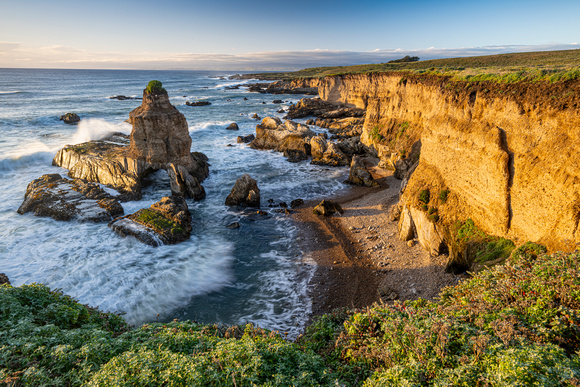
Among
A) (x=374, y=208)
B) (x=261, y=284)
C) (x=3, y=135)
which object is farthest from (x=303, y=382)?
(x=3, y=135)

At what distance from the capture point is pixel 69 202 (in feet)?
75.4

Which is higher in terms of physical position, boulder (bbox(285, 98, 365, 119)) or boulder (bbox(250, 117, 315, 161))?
boulder (bbox(285, 98, 365, 119))

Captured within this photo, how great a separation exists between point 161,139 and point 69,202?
381 inches

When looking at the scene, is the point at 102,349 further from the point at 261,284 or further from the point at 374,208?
the point at 374,208

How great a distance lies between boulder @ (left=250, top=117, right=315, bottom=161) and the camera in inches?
1602

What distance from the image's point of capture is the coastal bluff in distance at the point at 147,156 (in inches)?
1076

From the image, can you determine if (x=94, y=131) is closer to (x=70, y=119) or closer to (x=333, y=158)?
(x=70, y=119)

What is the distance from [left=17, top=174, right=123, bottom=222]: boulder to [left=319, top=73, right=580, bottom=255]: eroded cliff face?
23681mm

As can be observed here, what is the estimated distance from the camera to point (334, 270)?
1741 centimetres

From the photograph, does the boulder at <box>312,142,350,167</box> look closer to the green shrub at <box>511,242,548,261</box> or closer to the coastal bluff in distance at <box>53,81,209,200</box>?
the coastal bluff in distance at <box>53,81,209,200</box>

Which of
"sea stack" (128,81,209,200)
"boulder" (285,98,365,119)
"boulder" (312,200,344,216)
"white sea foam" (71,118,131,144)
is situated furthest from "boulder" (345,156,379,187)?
"white sea foam" (71,118,131,144)

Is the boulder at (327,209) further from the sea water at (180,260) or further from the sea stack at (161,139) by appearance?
the sea stack at (161,139)

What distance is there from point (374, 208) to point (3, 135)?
5450 cm

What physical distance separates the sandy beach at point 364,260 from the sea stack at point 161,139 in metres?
12.0
